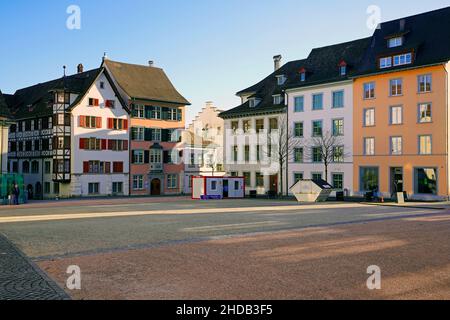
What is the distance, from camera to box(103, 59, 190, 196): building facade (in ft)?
190

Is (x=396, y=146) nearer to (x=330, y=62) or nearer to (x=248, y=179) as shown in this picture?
(x=330, y=62)

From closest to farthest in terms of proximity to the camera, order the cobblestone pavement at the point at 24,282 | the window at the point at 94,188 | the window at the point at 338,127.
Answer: the cobblestone pavement at the point at 24,282 → the window at the point at 338,127 → the window at the point at 94,188

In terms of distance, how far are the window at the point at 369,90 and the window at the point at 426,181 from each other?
8.28 metres

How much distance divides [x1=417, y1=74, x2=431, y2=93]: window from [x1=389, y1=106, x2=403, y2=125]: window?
252 cm

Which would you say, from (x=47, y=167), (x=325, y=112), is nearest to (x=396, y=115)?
(x=325, y=112)

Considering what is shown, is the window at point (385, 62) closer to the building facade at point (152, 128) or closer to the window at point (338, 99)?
the window at point (338, 99)

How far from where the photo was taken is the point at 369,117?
4616 centimetres

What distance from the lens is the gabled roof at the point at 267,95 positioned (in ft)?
181

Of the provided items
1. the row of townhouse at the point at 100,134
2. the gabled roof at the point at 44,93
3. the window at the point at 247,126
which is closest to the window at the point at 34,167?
the row of townhouse at the point at 100,134

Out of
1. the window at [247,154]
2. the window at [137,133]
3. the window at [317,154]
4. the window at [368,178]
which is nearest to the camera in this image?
the window at [368,178]

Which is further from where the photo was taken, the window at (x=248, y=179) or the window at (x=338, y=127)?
the window at (x=248, y=179)

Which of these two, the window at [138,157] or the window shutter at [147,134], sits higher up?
the window shutter at [147,134]

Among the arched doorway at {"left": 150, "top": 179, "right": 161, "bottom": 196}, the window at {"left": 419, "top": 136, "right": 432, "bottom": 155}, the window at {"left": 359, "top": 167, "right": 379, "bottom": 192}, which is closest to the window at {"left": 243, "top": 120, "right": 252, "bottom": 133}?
the arched doorway at {"left": 150, "top": 179, "right": 161, "bottom": 196}

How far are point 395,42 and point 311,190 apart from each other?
16.7 meters
